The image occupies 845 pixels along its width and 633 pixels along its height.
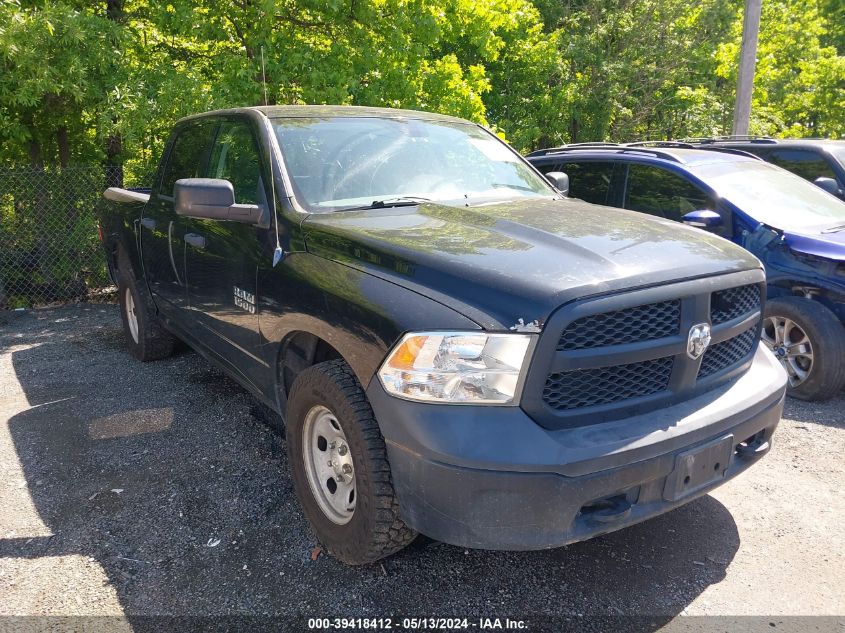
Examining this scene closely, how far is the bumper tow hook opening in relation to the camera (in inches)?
94.3

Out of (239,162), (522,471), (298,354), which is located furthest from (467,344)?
(239,162)

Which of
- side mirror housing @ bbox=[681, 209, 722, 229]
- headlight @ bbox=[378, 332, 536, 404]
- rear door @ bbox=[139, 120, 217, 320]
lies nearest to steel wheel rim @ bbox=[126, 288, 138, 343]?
rear door @ bbox=[139, 120, 217, 320]

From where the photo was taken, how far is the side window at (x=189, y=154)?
4.37 m

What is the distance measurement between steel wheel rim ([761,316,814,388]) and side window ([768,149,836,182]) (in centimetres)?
284

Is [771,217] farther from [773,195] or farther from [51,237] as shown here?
[51,237]

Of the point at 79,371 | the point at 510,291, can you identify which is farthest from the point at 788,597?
the point at 79,371

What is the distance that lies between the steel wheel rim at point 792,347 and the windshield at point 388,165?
2183 mm

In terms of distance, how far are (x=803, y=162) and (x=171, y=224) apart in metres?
6.21

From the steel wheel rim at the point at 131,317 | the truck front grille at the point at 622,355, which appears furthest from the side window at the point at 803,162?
the steel wheel rim at the point at 131,317

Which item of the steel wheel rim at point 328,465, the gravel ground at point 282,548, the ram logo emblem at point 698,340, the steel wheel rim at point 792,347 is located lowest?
the gravel ground at point 282,548

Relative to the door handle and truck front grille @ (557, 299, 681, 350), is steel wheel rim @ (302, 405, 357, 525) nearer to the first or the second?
truck front grille @ (557, 299, 681, 350)

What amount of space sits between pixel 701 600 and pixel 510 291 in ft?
4.91

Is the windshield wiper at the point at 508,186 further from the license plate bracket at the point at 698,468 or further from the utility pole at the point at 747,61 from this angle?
the utility pole at the point at 747,61

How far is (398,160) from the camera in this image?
3.73 m
